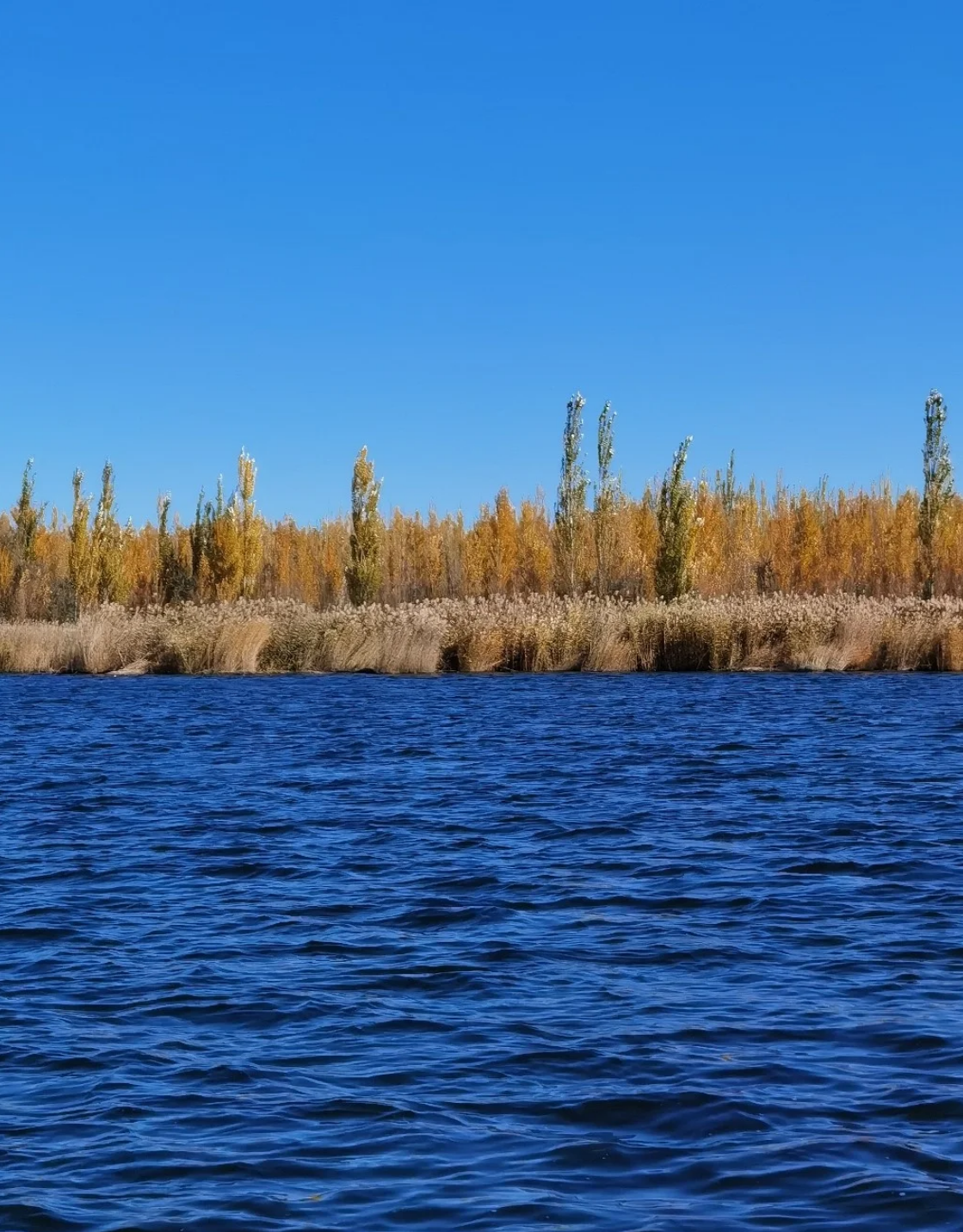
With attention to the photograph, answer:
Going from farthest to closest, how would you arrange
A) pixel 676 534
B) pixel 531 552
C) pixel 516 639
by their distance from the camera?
pixel 531 552 < pixel 676 534 < pixel 516 639

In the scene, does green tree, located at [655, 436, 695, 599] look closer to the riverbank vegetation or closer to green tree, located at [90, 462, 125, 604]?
the riverbank vegetation

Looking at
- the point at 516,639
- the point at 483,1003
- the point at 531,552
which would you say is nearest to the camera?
the point at 483,1003

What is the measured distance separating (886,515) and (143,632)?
34.3 m

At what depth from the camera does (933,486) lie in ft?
158

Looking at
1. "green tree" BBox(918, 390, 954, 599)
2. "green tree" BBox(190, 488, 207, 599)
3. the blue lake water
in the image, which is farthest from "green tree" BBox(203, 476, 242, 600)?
the blue lake water

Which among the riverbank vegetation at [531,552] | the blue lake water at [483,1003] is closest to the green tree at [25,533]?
the riverbank vegetation at [531,552]

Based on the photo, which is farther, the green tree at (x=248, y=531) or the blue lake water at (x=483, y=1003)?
the green tree at (x=248, y=531)

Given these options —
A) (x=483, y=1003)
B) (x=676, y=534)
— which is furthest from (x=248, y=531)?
(x=483, y=1003)

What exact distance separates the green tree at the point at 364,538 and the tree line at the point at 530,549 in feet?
0.14

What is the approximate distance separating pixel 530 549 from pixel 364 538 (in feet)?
34.4

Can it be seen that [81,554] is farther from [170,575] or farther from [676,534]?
[676,534]

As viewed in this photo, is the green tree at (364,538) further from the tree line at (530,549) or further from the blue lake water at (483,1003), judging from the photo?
the blue lake water at (483,1003)

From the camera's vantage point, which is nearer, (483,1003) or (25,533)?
(483,1003)

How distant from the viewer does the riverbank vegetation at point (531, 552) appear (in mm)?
47500
